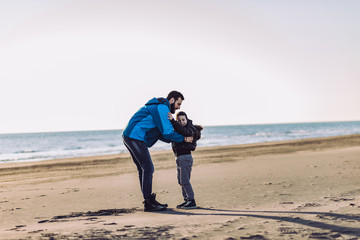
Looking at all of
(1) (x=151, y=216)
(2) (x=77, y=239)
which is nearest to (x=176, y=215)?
(1) (x=151, y=216)

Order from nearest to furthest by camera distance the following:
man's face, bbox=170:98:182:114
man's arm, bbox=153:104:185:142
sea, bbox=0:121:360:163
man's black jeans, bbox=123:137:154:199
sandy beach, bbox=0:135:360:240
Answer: sandy beach, bbox=0:135:360:240 < man's arm, bbox=153:104:185:142 < man's black jeans, bbox=123:137:154:199 < man's face, bbox=170:98:182:114 < sea, bbox=0:121:360:163

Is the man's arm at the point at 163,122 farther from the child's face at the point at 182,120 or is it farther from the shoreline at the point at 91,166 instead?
the shoreline at the point at 91,166

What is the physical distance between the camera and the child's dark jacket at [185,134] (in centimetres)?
540

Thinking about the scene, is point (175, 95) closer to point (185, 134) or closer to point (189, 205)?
point (185, 134)

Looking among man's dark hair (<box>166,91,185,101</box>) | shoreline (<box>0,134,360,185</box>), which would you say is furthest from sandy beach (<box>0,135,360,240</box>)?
shoreline (<box>0,134,360,185</box>)

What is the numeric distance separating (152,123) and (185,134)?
0.53m

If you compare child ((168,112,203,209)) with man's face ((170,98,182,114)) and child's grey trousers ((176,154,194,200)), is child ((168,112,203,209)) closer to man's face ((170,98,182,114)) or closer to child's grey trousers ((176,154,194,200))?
child's grey trousers ((176,154,194,200))

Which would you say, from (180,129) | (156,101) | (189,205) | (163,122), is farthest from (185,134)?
(189,205)

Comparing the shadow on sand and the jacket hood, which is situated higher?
the jacket hood

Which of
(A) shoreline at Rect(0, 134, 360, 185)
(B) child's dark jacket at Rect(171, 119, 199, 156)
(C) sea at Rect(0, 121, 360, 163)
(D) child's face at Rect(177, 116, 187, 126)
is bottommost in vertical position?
(C) sea at Rect(0, 121, 360, 163)

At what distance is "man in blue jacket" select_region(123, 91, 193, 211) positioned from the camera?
17.1ft

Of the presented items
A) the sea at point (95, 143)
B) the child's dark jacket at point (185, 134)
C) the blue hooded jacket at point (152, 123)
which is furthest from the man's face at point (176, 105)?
the sea at point (95, 143)

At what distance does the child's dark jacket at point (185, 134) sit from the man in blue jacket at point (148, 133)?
0.27 ft

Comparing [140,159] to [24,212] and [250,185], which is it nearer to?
[24,212]
